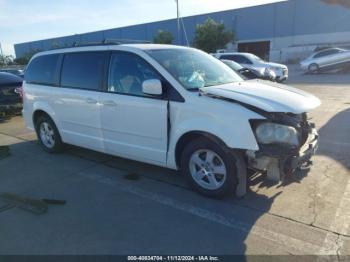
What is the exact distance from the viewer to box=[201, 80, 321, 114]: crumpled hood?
3.79 meters

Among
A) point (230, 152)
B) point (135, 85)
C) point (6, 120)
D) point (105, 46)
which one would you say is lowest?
point (6, 120)

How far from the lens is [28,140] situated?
25.1 ft

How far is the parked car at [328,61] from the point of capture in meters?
22.5

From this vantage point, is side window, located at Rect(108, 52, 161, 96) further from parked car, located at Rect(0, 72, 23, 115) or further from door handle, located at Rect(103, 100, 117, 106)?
A: parked car, located at Rect(0, 72, 23, 115)

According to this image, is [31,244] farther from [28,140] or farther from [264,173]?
[28,140]

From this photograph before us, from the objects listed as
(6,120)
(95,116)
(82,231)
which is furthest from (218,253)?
(6,120)

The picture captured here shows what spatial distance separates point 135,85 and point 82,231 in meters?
2.08

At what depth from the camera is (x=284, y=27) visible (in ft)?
145

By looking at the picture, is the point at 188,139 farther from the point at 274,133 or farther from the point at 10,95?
the point at 10,95

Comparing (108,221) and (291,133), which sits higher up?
(291,133)

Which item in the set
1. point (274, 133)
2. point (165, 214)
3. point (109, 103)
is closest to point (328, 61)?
point (109, 103)

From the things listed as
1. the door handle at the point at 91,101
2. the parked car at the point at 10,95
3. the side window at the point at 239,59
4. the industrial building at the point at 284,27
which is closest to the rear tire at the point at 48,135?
the door handle at the point at 91,101

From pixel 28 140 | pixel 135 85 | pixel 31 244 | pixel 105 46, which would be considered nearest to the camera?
pixel 31 244

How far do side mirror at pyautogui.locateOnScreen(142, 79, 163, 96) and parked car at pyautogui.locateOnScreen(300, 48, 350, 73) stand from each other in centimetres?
2170
